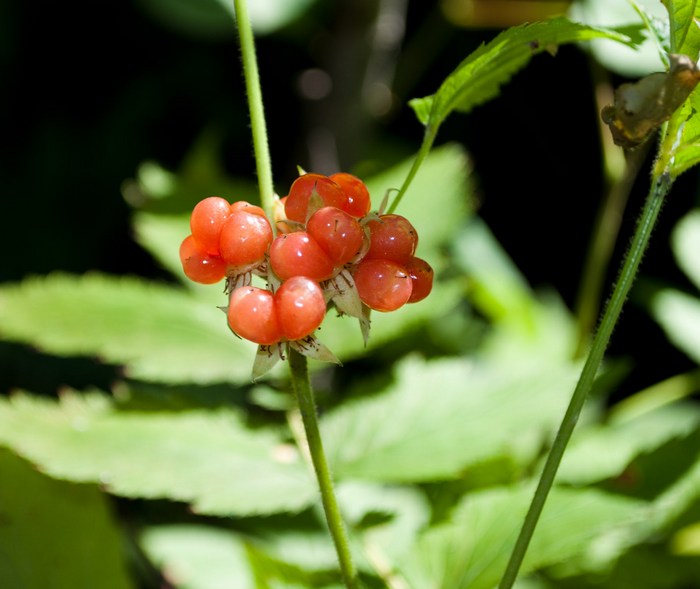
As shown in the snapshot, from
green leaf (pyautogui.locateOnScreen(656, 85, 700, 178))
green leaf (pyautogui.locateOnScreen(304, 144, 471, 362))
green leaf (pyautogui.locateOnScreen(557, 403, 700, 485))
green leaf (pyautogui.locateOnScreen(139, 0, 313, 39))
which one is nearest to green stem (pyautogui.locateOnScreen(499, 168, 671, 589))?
green leaf (pyautogui.locateOnScreen(656, 85, 700, 178))

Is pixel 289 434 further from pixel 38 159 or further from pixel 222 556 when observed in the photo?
pixel 38 159

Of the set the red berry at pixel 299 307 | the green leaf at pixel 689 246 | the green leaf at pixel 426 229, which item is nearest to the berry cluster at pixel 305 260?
the red berry at pixel 299 307

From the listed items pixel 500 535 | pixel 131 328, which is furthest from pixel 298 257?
pixel 131 328

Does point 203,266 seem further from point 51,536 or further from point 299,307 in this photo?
point 51,536

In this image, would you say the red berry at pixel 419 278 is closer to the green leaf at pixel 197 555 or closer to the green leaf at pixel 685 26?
the green leaf at pixel 685 26

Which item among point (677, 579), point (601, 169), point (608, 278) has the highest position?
point (601, 169)

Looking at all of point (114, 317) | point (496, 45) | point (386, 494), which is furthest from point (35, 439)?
point (496, 45)
